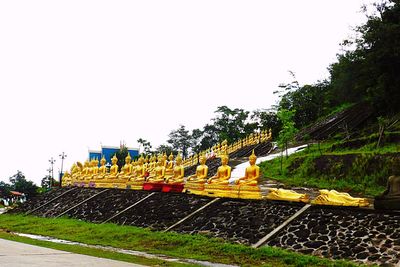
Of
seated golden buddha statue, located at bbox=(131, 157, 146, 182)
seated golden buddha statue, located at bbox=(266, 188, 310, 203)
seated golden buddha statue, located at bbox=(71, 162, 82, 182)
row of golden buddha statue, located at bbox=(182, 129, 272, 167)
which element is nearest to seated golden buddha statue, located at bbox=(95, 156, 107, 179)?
seated golden buddha statue, located at bbox=(71, 162, 82, 182)

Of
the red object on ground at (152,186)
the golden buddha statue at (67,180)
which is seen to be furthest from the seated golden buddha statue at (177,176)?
the golden buddha statue at (67,180)

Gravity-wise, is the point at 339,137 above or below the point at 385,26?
below

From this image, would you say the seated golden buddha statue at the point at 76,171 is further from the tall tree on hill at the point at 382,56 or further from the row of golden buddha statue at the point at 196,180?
the tall tree on hill at the point at 382,56

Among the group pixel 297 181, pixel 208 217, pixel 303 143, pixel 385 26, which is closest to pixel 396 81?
pixel 385 26

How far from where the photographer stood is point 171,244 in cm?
1165

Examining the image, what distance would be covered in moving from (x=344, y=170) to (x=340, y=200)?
10541mm

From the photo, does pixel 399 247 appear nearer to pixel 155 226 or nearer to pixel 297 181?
pixel 155 226

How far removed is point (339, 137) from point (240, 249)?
2281cm

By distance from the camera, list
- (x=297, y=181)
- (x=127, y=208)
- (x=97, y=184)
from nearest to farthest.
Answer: (x=127, y=208) → (x=297, y=181) → (x=97, y=184)

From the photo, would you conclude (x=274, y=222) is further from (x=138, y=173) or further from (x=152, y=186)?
(x=138, y=173)

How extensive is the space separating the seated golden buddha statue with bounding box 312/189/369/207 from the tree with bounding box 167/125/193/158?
5726cm

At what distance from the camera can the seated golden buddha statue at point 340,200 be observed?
36.1 feet

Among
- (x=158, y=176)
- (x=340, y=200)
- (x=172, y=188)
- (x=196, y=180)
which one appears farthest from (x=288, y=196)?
(x=158, y=176)

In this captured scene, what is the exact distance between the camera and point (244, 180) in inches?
563
